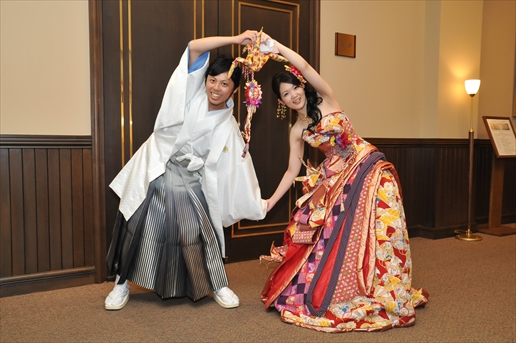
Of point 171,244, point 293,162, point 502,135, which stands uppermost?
point 502,135

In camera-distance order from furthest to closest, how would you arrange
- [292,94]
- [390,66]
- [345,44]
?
[390,66] → [345,44] → [292,94]

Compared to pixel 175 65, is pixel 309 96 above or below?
below

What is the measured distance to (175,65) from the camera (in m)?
3.21

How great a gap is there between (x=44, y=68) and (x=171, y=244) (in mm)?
1282

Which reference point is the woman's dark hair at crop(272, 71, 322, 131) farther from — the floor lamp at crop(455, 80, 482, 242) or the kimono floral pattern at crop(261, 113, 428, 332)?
the floor lamp at crop(455, 80, 482, 242)

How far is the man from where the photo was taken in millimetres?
2488

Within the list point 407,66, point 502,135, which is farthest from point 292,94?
point 502,135

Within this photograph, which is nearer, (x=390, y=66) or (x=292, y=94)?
(x=292, y=94)

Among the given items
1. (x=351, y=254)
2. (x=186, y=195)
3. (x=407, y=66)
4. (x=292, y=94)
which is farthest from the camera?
(x=407, y=66)

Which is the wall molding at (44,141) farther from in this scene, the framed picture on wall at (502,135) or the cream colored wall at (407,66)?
the framed picture on wall at (502,135)

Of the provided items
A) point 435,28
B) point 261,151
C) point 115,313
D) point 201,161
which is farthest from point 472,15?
point 115,313

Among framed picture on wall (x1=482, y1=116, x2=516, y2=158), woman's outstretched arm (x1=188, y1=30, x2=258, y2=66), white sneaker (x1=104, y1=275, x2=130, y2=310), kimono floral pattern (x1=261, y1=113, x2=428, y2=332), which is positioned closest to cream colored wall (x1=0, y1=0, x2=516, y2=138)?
framed picture on wall (x1=482, y1=116, x2=516, y2=158)

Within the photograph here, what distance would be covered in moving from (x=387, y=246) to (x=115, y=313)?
1.42 m

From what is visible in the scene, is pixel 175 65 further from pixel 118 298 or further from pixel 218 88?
pixel 118 298
